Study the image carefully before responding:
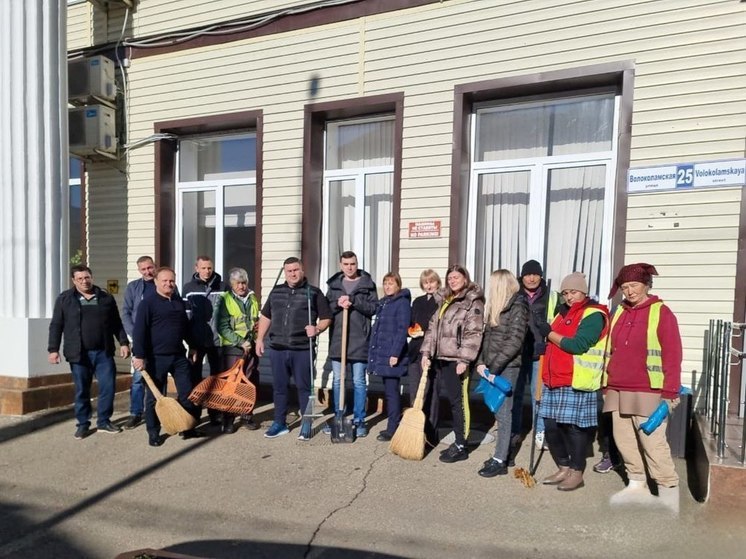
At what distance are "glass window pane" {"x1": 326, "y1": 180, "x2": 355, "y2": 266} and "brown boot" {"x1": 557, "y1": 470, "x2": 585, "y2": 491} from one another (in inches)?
147

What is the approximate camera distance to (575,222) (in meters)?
5.74

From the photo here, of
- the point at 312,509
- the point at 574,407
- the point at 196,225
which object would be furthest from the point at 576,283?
the point at 196,225

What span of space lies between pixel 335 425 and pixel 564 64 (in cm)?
414

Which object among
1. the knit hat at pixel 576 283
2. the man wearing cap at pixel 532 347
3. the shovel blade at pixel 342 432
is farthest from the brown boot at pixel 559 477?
the shovel blade at pixel 342 432

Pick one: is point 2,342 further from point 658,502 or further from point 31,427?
point 658,502

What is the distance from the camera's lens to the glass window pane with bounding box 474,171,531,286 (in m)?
5.98

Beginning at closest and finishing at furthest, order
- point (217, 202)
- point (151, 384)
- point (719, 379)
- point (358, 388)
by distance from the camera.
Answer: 1. point (719, 379)
2. point (151, 384)
3. point (358, 388)
4. point (217, 202)

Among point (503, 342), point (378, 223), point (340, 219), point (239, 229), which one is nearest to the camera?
point (503, 342)

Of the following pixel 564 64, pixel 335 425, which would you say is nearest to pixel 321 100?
pixel 564 64

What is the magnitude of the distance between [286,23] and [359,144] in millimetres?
1660

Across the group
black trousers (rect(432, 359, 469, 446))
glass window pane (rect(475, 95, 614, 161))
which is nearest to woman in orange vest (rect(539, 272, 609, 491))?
black trousers (rect(432, 359, 469, 446))

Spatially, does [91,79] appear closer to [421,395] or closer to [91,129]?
[91,129]

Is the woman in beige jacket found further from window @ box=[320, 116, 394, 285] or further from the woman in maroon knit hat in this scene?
window @ box=[320, 116, 394, 285]

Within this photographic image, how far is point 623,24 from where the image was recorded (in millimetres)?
5148
